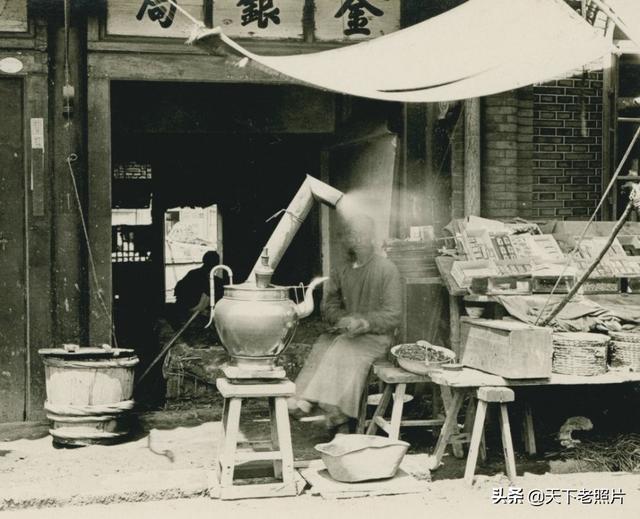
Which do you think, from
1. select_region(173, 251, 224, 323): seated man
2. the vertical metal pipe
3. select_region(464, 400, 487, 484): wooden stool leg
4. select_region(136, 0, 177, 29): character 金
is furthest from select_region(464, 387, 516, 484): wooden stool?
select_region(173, 251, 224, 323): seated man

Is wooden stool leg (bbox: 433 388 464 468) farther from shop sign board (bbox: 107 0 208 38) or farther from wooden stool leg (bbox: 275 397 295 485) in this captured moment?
shop sign board (bbox: 107 0 208 38)

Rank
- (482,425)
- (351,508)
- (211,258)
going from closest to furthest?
1. (351,508)
2. (482,425)
3. (211,258)

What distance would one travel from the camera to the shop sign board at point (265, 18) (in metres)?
6.88

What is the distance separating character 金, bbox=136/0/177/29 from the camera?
6.88 m

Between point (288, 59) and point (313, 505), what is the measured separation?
122 inches

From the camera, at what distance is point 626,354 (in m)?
5.84

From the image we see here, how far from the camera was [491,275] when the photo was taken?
620 cm

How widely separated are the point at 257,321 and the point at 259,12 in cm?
315

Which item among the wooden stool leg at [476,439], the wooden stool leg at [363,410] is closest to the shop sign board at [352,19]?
the wooden stool leg at [363,410]

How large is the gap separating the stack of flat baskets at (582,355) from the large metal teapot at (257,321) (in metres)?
1.89

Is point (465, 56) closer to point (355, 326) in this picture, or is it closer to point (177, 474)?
point (355, 326)

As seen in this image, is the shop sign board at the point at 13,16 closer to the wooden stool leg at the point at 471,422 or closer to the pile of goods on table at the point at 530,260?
the pile of goods on table at the point at 530,260

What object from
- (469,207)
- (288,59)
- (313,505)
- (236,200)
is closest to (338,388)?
(313,505)

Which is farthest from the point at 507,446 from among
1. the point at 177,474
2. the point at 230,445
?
the point at 177,474
